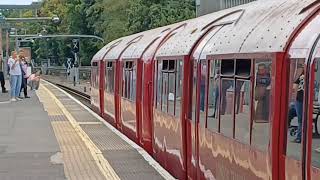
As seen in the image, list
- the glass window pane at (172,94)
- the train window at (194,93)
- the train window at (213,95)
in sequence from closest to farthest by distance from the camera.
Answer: the train window at (213,95)
the train window at (194,93)
the glass window pane at (172,94)

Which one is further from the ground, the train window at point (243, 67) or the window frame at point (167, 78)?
the train window at point (243, 67)

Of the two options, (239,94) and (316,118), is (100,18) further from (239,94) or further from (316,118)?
(316,118)

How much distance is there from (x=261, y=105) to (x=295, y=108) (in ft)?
2.74

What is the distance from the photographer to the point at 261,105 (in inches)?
250

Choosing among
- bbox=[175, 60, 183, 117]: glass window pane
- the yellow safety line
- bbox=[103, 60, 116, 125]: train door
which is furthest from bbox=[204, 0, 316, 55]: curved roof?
bbox=[103, 60, 116, 125]: train door

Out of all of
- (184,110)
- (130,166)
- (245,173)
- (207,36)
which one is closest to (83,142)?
(130,166)

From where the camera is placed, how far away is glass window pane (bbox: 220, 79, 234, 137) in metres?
7.43

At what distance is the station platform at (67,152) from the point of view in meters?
10.3

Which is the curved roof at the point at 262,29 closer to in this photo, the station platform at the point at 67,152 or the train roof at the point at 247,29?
the train roof at the point at 247,29

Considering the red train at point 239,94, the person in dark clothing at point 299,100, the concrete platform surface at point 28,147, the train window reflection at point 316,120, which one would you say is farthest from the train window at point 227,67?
the concrete platform surface at point 28,147

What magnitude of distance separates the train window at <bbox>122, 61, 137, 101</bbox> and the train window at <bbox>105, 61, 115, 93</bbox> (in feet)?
8.43

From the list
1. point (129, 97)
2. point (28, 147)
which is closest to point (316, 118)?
point (28, 147)

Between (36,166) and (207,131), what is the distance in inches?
142

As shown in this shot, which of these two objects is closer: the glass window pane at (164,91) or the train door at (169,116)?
the train door at (169,116)
